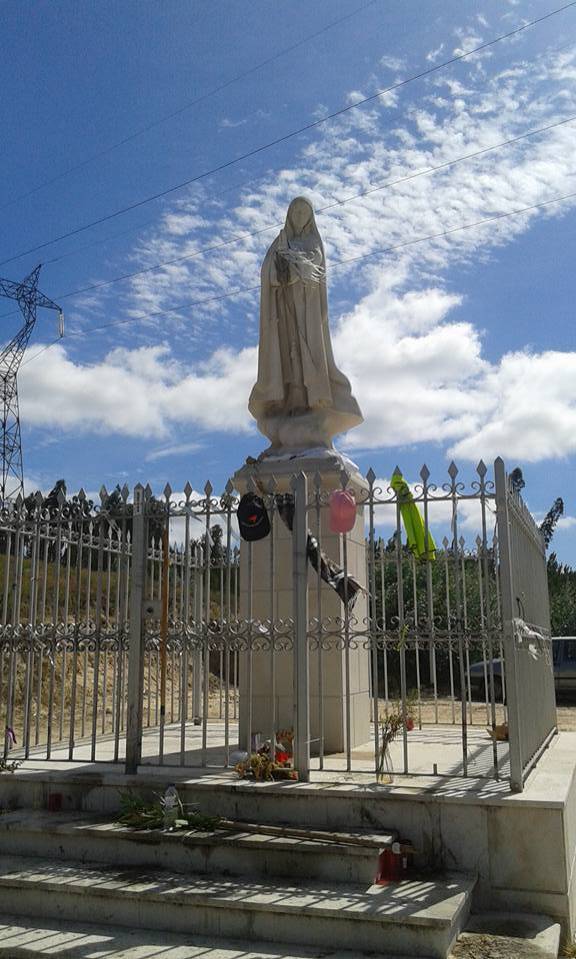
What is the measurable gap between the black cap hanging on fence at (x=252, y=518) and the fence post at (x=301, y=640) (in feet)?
1.26

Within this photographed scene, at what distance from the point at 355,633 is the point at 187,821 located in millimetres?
1704

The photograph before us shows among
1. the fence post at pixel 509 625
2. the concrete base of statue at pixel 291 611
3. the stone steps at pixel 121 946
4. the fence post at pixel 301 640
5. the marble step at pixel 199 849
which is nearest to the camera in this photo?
the stone steps at pixel 121 946

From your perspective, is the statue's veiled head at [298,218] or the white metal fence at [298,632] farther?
the statue's veiled head at [298,218]

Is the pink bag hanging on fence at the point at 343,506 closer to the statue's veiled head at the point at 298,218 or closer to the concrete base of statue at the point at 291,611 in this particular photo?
the concrete base of statue at the point at 291,611

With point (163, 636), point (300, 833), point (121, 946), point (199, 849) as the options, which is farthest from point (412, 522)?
point (121, 946)

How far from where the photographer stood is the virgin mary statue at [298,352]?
7.92 meters

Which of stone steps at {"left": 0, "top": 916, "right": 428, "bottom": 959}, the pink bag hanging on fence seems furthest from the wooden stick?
the pink bag hanging on fence

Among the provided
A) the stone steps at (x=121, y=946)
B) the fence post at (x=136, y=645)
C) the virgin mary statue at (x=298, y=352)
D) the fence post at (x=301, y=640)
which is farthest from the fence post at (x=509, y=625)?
the fence post at (x=136, y=645)

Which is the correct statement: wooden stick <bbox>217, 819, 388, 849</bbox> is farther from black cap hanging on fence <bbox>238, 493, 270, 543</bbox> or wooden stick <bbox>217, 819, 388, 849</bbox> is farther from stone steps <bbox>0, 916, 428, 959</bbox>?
black cap hanging on fence <bbox>238, 493, 270, 543</bbox>

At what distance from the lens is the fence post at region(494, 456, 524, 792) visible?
16.9ft

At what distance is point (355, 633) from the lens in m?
5.70

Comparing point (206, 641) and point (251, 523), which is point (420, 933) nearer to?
point (206, 641)

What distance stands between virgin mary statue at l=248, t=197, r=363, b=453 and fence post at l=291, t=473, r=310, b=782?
72.1 inches

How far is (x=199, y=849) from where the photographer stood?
505 centimetres
